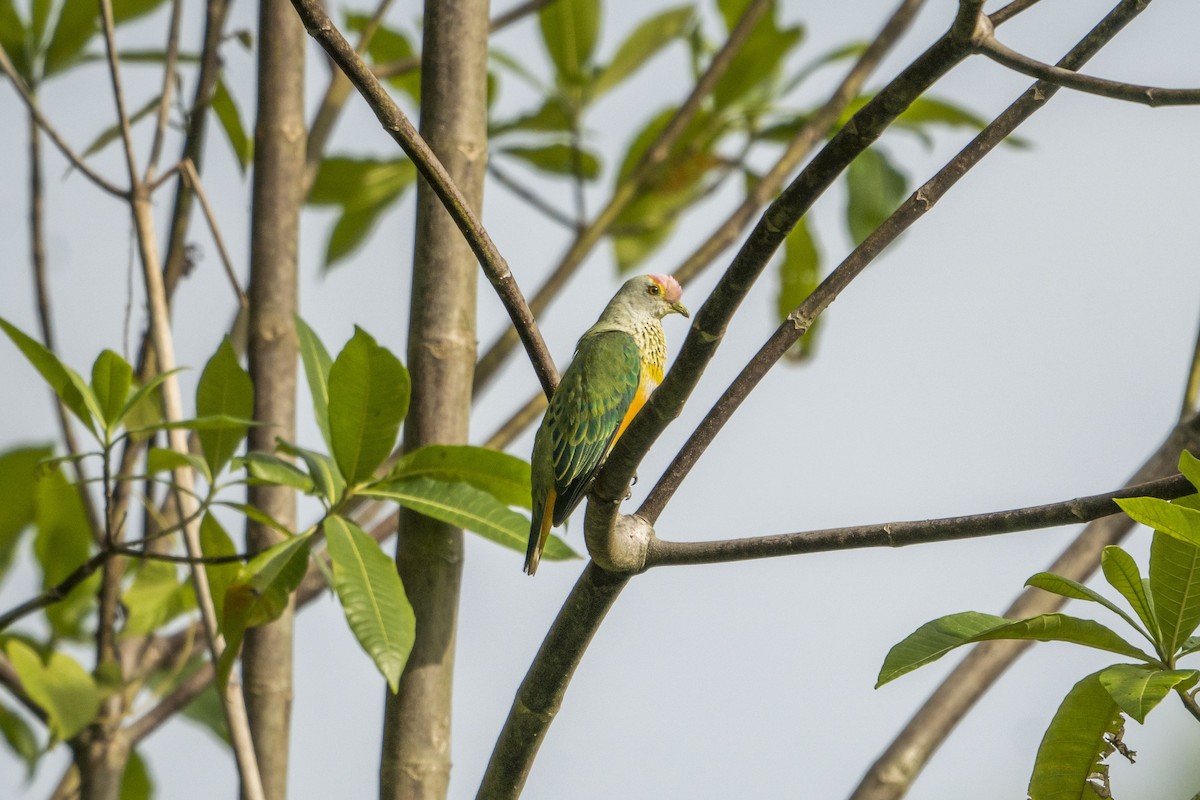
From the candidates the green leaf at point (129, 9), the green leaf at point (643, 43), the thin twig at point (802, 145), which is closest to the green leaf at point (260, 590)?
the thin twig at point (802, 145)

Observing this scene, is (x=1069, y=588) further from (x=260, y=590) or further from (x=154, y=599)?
(x=154, y=599)

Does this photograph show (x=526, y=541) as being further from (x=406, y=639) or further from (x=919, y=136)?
(x=919, y=136)

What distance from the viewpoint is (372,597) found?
222cm

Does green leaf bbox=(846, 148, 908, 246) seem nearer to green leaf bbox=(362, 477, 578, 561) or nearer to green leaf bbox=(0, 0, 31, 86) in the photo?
green leaf bbox=(362, 477, 578, 561)

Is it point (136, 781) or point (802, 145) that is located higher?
point (802, 145)

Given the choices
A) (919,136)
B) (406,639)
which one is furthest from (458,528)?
(919,136)

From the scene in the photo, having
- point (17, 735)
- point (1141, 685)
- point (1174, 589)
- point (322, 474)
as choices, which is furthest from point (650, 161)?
point (17, 735)

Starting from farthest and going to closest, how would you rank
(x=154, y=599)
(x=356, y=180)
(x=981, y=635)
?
(x=356, y=180) → (x=154, y=599) → (x=981, y=635)

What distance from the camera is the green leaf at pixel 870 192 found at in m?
3.94

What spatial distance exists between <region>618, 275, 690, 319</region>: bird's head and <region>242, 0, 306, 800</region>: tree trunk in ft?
3.11

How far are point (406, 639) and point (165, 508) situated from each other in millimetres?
1398

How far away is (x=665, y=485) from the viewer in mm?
1804

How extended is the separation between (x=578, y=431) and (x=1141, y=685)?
48.1 inches

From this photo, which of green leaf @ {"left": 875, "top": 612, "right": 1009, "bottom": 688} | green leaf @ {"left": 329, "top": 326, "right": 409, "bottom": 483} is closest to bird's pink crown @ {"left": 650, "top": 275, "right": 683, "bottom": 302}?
green leaf @ {"left": 329, "top": 326, "right": 409, "bottom": 483}
